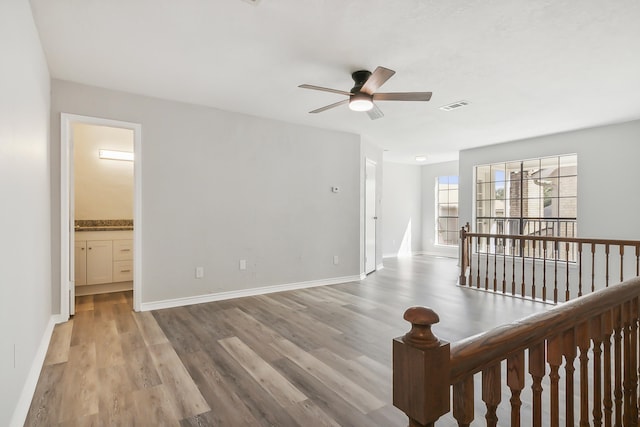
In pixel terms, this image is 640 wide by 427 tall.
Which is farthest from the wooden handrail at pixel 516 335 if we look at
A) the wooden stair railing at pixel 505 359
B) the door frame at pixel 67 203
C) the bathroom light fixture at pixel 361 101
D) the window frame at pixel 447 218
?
the window frame at pixel 447 218

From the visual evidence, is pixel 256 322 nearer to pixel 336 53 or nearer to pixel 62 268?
pixel 62 268

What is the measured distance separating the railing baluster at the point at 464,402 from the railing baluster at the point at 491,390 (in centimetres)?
7

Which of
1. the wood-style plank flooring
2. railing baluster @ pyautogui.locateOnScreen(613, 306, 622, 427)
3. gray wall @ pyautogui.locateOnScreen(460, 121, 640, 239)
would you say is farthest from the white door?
railing baluster @ pyautogui.locateOnScreen(613, 306, 622, 427)

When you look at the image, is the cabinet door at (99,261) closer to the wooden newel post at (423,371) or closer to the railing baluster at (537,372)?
the wooden newel post at (423,371)

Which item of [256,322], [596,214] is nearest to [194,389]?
[256,322]

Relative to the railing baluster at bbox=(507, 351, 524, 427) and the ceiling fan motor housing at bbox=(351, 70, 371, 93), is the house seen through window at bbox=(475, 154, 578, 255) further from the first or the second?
the railing baluster at bbox=(507, 351, 524, 427)

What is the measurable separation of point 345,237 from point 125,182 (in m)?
3.66

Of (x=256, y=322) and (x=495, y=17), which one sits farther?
(x=256, y=322)

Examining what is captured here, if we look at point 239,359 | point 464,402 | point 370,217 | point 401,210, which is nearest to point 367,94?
point 239,359

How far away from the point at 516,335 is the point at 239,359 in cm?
227

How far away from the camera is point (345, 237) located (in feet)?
18.4

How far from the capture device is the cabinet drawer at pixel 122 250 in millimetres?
4797

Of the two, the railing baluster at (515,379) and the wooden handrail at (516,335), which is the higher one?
the wooden handrail at (516,335)

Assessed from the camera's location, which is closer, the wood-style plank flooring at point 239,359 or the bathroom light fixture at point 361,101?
the wood-style plank flooring at point 239,359
